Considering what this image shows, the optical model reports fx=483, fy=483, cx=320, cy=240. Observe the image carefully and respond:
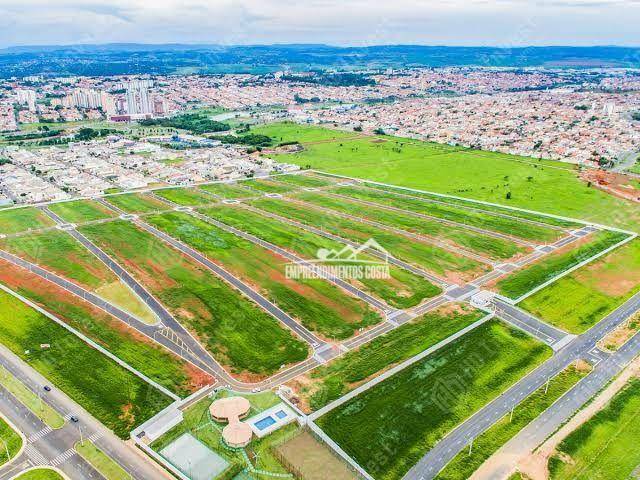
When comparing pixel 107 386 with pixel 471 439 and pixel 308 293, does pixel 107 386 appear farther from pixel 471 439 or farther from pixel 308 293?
pixel 471 439

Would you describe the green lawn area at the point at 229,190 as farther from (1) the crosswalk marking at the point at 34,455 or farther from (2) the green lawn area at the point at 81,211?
(1) the crosswalk marking at the point at 34,455

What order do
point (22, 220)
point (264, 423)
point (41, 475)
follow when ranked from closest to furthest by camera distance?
point (41, 475) → point (264, 423) → point (22, 220)

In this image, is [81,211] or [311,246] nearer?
[311,246]

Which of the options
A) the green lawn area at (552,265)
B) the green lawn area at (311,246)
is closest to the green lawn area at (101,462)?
the green lawn area at (311,246)

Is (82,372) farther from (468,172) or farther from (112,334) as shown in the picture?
(468,172)

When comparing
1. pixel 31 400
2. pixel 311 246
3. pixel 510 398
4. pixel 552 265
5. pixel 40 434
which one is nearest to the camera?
pixel 40 434

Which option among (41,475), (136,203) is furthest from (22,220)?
(41,475)
